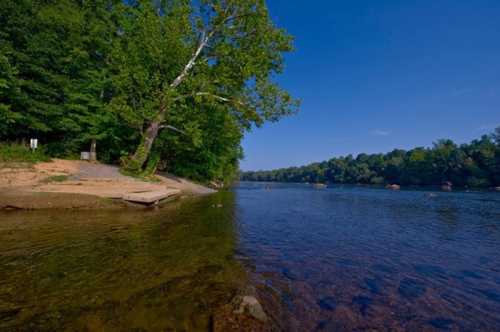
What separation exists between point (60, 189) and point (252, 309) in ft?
41.6

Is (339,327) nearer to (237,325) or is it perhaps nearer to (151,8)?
(237,325)

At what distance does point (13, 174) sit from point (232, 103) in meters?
16.0

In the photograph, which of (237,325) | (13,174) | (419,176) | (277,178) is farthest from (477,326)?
(277,178)

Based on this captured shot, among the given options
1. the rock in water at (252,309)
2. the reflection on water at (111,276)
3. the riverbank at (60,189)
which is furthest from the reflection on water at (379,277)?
the riverbank at (60,189)

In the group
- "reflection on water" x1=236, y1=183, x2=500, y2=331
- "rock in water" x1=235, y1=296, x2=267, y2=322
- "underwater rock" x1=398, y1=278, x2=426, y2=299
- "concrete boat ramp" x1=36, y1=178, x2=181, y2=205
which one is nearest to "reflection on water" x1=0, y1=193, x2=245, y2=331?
"rock in water" x1=235, y1=296, x2=267, y2=322

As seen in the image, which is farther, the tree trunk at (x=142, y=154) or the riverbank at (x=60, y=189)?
the tree trunk at (x=142, y=154)

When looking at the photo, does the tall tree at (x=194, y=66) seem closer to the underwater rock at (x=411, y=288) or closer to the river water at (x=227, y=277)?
the river water at (x=227, y=277)

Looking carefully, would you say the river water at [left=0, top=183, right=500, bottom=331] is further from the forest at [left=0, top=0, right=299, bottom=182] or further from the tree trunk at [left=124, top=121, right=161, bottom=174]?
the forest at [left=0, top=0, right=299, bottom=182]

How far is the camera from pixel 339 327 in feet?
9.96

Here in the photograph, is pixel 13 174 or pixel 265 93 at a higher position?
pixel 265 93

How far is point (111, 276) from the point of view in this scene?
13.6 feet

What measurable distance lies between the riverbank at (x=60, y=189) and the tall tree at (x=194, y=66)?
4934mm

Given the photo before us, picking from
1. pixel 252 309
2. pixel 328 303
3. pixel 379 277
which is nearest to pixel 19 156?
pixel 252 309

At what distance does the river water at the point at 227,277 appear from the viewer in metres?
3.09
